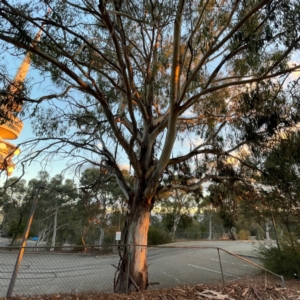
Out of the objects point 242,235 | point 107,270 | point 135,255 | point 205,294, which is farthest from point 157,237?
point 205,294

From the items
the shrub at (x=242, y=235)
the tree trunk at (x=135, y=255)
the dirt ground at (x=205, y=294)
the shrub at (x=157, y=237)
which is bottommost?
the dirt ground at (x=205, y=294)

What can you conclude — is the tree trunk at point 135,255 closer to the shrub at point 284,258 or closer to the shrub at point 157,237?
the shrub at point 284,258

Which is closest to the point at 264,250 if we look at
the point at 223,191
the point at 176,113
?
the point at 223,191

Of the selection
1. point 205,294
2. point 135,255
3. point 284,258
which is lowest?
point 205,294

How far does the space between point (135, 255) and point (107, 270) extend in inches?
236

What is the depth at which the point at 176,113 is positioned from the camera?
4.57 m

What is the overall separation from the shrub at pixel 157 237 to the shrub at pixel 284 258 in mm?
12341

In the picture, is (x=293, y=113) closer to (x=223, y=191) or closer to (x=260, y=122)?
(x=260, y=122)

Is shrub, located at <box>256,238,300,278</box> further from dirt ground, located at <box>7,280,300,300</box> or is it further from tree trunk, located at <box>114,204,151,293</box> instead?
tree trunk, located at <box>114,204,151,293</box>

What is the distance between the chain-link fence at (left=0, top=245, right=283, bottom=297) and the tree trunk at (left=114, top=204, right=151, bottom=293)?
1.91 metres

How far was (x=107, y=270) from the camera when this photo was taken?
10617 mm

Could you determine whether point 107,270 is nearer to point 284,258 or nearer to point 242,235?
point 284,258

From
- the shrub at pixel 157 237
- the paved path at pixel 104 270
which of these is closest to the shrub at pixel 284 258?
the paved path at pixel 104 270

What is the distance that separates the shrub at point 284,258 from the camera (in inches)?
306
